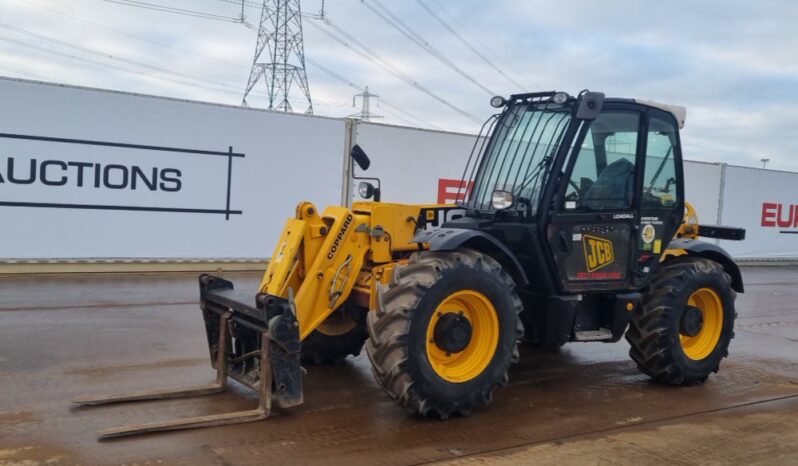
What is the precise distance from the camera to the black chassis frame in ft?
18.7

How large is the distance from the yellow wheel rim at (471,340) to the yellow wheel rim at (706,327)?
7.40 ft

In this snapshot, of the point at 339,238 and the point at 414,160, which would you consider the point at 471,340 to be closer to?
the point at 339,238

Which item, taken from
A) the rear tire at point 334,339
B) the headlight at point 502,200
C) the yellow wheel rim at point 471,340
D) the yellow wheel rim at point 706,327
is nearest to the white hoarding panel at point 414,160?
the rear tire at point 334,339

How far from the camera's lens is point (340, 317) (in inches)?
250

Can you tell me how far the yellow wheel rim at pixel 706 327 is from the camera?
659 cm

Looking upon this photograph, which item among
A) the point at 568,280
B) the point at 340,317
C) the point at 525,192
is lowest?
the point at 340,317

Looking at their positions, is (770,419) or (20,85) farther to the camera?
(20,85)

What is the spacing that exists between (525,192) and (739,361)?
3.51 m

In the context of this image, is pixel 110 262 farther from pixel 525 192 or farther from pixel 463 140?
pixel 525 192

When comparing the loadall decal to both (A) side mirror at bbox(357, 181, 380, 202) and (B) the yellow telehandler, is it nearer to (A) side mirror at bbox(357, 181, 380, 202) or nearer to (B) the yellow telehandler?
(B) the yellow telehandler

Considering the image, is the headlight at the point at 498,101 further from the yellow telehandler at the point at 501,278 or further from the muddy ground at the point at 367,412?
the muddy ground at the point at 367,412

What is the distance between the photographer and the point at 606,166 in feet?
19.9

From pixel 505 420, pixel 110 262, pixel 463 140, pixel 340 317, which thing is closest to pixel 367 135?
pixel 463 140

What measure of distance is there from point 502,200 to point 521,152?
0.72 m
